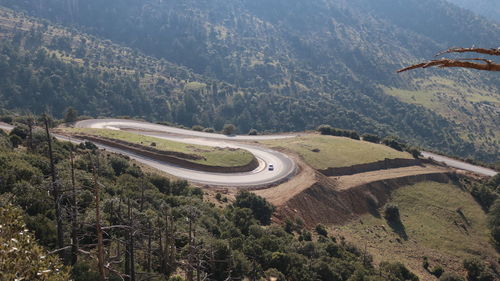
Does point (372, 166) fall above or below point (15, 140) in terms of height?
below

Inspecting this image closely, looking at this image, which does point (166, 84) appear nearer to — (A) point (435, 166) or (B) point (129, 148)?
(B) point (129, 148)

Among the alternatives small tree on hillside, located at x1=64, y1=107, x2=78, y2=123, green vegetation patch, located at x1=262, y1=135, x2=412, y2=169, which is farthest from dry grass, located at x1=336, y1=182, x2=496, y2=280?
small tree on hillside, located at x1=64, y1=107, x2=78, y2=123

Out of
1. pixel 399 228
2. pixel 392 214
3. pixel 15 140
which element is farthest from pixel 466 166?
pixel 15 140

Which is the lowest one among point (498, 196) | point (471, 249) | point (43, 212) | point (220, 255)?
point (471, 249)

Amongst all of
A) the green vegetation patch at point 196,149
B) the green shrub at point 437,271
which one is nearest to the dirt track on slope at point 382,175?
the green vegetation patch at point 196,149

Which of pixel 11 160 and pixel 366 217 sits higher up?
pixel 11 160

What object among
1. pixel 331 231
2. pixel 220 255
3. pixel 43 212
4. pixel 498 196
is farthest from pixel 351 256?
pixel 498 196

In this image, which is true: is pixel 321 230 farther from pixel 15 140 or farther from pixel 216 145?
pixel 15 140
